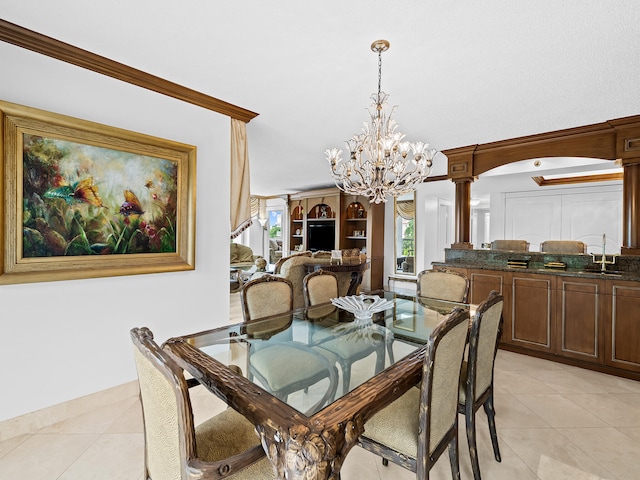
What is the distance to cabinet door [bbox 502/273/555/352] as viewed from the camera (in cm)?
322

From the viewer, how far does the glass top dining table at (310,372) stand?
0.95 metres

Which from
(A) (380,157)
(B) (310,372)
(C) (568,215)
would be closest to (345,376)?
(B) (310,372)

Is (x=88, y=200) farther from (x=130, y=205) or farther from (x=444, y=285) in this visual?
(x=444, y=285)

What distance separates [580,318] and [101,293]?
4127mm

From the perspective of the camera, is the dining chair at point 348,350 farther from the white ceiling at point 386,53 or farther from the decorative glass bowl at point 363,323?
the white ceiling at point 386,53

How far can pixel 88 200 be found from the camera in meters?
2.08

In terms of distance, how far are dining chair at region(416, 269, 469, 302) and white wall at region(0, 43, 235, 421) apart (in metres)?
1.90

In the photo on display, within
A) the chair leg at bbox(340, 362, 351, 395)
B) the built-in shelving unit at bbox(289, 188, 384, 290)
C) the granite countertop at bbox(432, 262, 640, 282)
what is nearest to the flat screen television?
the built-in shelving unit at bbox(289, 188, 384, 290)

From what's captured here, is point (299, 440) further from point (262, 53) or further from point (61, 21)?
point (61, 21)

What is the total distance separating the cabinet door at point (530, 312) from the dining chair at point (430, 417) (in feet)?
7.97

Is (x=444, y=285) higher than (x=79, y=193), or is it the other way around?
(x=79, y=193)

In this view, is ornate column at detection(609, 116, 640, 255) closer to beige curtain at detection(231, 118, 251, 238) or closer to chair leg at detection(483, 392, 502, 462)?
chair leg at detection(483, 392, 502, 462)

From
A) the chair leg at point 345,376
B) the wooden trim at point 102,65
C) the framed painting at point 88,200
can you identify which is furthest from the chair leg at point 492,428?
the wooden trim at point 102,65

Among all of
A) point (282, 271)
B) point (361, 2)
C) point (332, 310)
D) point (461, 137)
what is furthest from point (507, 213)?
point (361, 2)
